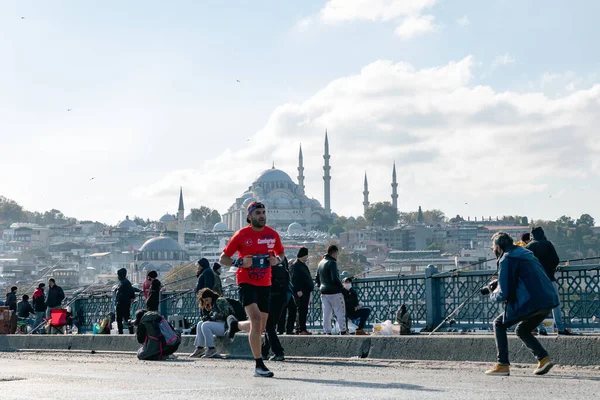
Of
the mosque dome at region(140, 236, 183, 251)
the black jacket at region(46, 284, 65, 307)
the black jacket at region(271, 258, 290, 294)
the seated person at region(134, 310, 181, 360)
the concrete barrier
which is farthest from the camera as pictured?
the mosque dome at region(140, 236, 183, 251)

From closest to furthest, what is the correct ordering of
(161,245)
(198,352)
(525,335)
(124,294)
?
(525,335), (198,352), (124,294), (161,245)

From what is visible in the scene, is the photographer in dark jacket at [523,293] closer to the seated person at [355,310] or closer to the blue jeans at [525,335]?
the blue jeans at [525,335]

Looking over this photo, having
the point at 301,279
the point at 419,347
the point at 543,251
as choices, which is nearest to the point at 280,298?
the point at 419,347

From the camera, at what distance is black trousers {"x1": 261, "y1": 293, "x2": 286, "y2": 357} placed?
32.9 ft

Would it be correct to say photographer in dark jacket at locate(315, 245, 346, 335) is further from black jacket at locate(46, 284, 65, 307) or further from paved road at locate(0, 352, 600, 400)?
black jacket at locate(46, 284, 65, 307)

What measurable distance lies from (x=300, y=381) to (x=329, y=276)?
542 cm

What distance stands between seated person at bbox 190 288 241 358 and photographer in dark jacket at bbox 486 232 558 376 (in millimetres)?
4341

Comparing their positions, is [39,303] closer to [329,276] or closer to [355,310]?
[355,310]

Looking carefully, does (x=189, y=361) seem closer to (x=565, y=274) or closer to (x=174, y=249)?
(x=565, y=274)

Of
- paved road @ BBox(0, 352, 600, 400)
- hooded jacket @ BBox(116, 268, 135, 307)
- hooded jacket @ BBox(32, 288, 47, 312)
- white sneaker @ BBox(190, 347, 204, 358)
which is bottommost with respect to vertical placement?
white sneaker @ BBox(190, 347, 204, 358)

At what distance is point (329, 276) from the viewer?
13.5 m

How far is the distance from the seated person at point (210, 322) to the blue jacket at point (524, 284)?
4532 mm

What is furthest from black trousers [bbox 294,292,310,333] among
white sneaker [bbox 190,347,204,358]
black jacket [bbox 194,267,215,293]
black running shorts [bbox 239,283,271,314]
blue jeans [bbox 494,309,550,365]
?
blue jeans [bbox 494,309,550,365]

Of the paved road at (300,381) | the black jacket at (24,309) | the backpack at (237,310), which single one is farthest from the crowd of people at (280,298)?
the black jacket at (24,309)
